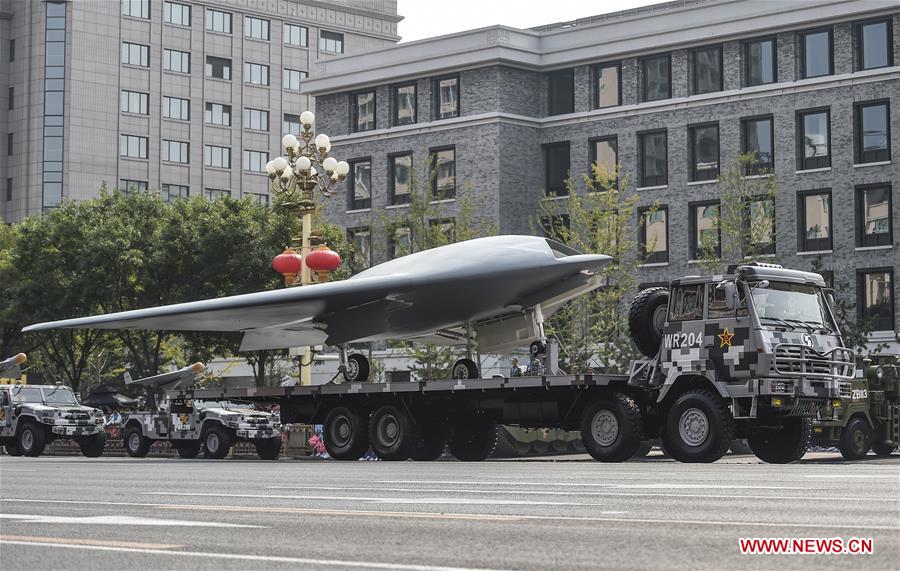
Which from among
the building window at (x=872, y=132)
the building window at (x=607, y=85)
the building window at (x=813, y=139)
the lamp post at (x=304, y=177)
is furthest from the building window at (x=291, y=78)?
the lamp post at (x=304, y=177)

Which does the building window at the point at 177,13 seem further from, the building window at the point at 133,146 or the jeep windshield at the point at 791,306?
the jeep windshield at the point at 791,306

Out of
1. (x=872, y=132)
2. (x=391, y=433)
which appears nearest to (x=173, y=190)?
(x=872, y=132)

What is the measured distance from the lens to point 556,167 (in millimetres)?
65375

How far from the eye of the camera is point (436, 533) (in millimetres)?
9734

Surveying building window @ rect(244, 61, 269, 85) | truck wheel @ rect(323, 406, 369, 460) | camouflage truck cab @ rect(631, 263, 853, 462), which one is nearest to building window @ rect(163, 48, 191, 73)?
building window @ rect(244, 61, 269, 85)

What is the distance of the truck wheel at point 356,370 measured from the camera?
28781mm

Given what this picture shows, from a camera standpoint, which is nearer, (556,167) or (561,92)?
(556,167)

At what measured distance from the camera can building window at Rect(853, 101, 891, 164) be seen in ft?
186

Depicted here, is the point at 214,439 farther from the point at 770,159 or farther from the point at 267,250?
the point at 770,159

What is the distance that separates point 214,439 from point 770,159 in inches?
1263

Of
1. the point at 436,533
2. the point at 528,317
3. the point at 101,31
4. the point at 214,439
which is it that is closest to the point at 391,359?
the point at 214,439

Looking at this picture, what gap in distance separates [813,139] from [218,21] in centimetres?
6198

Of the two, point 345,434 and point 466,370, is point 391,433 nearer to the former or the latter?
point 345,434

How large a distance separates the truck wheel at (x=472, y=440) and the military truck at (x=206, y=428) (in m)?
7.77
